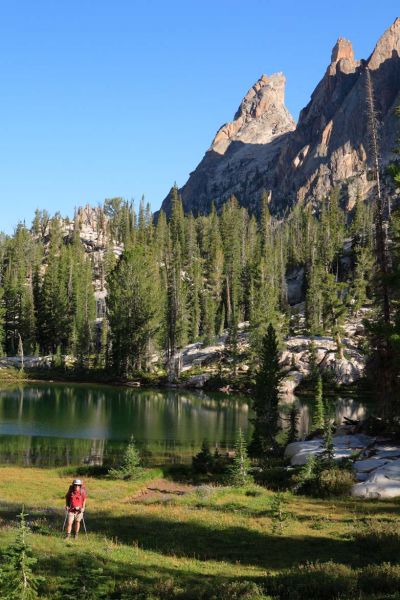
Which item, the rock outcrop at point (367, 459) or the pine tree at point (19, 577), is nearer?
the pine tree at point (19, 577)

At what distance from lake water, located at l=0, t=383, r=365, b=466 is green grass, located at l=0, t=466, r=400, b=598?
15.5 m

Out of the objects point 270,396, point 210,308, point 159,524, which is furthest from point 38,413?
point 210,308

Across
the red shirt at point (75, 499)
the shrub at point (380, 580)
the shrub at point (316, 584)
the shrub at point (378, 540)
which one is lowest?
the shrub at point (378, 540)

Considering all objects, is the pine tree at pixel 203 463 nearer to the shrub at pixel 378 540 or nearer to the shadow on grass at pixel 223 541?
the shadow on grass at pixel 223 541

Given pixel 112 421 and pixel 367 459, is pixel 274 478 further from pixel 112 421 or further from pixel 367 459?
pixel 112 421

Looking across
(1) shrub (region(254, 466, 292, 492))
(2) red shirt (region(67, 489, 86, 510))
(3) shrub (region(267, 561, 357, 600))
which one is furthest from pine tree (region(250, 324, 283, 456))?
(3) shrub (region(267, 561, 357, 600))

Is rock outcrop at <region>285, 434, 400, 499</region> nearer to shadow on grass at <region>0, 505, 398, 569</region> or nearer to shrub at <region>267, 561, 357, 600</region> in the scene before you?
shadow on grass at <region>0, 505, 398, 569</region>

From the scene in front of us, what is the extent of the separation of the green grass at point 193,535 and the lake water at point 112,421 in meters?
15.5

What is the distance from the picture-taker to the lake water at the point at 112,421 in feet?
154

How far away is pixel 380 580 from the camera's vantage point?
13109mm

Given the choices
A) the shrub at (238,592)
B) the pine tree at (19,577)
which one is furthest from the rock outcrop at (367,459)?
the pine tree at (19,577)

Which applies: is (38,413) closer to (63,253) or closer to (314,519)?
(314,519)

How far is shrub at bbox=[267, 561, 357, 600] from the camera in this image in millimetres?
12577

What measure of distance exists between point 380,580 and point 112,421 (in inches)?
2099
